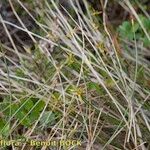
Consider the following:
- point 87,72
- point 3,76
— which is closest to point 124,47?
point 87,72

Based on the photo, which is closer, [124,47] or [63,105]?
[63,105]

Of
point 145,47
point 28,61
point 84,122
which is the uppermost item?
point 28,61

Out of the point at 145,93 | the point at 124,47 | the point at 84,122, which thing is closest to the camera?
the point at 84,122

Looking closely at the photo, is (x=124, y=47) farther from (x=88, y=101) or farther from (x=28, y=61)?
(x=88, y=101)

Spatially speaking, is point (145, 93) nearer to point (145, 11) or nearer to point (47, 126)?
point (47, 126)

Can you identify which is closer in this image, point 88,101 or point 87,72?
point 88,101

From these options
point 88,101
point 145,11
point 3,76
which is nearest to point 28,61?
point 3,76

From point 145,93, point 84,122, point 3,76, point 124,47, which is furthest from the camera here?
point 124,47

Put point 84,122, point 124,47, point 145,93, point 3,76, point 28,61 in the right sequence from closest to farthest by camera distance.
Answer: point 84,122
point 145,93
point 3,76
point 28,61
point 124,47

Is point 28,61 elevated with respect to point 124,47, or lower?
elevated
